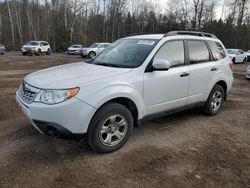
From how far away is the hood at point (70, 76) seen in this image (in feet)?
11.5

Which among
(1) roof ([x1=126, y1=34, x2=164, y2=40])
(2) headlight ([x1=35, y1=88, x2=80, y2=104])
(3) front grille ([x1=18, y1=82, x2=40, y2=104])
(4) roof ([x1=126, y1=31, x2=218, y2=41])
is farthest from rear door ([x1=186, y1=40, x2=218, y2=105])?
(3) front grille ([x1=18, y1=82, x2=40, y2=104])

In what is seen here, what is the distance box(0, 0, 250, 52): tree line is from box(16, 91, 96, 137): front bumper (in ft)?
141

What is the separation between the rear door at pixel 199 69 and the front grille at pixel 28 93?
2.80m

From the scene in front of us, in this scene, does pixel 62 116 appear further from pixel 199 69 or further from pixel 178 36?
pixel 199 69

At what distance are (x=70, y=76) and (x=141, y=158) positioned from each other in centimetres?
155

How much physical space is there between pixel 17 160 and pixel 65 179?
0.89 metres

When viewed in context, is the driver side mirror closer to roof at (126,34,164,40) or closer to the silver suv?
the silver suv

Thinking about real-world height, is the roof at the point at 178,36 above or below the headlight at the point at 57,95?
above

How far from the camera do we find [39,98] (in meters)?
3.46

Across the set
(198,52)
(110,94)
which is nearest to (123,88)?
(110,94)

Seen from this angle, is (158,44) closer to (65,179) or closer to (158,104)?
(158,104)

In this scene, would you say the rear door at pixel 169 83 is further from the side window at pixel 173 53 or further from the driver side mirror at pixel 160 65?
the driver side mirror at pixel 160 65

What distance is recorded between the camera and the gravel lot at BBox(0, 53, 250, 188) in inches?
126

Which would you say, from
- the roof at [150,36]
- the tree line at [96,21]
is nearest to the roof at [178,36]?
the roof at [150,36]
